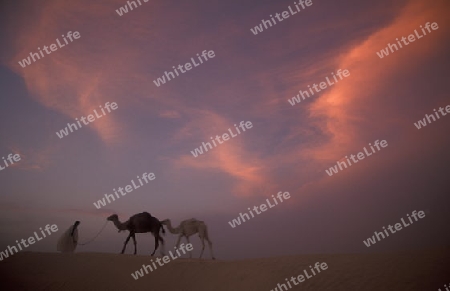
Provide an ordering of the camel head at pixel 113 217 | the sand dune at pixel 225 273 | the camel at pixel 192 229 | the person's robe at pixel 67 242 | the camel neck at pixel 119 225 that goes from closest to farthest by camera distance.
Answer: the sand dune at pixel 225 273
the camel at pixel 192 229
the person's robe at pixel 67 242
the camel neck at pixel 119 225
the camel head at pixel 113 217

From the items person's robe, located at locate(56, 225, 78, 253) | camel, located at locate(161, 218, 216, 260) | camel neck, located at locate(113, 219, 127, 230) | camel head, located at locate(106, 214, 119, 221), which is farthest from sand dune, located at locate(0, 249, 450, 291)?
camel, located at locate(161, 218, 216, 260)

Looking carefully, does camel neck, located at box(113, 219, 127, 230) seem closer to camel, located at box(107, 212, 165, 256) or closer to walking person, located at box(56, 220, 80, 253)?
camel, located at box(107, 212, 165, 256)

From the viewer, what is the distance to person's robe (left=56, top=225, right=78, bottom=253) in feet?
64.4

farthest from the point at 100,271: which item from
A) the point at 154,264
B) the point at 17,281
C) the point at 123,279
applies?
the point at 17,281

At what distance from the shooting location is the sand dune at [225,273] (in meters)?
10.1

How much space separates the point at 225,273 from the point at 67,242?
12.4 metres

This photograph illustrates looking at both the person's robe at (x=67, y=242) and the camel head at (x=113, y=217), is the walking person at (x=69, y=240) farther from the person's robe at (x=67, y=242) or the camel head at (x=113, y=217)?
the camel head at (x=113, y=217)

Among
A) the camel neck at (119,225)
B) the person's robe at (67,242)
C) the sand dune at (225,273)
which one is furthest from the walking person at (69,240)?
the camel neck at (119,225)

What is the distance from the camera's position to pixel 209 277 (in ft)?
42.4

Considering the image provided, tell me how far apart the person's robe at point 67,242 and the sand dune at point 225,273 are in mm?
→ 2265

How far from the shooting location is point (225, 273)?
13.0m

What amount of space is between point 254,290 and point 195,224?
928 centimetres

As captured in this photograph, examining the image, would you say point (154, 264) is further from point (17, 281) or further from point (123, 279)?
point (17, 281)

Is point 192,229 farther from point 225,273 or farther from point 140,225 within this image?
point 225,273
